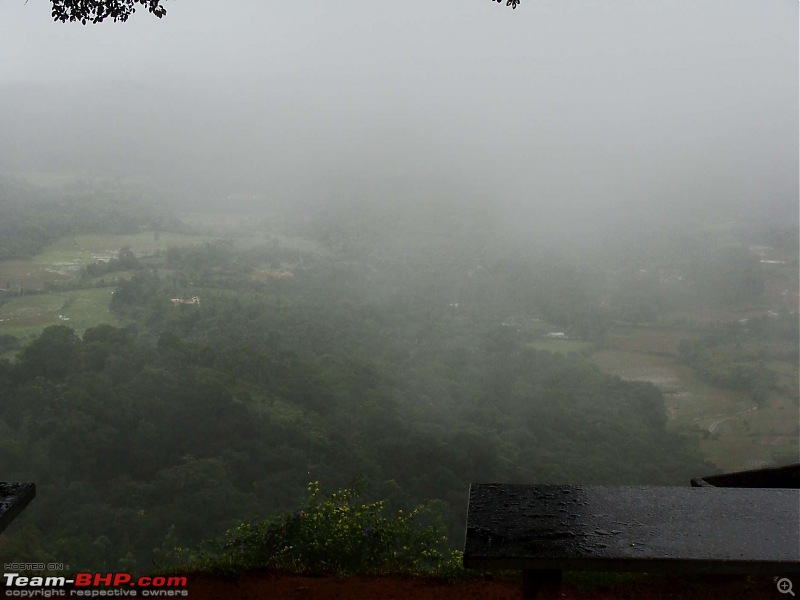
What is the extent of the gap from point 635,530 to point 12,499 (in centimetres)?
238

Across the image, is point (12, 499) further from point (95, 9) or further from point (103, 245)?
point (103, 245)

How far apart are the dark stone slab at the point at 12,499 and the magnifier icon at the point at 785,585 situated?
3.22 meters

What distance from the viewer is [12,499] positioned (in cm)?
278

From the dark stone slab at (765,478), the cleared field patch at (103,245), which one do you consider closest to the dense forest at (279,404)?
the cleared field patch at (103,245)

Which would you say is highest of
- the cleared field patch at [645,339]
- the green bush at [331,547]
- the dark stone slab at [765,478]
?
the dark stone slab at [765,478]

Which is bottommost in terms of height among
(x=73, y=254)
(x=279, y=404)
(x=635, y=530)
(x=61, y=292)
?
(x=279, y=404)

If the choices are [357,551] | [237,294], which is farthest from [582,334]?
[357,551]

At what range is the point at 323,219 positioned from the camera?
54281 mm

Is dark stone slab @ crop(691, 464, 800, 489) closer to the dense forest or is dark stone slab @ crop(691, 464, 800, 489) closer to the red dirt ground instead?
the red dirt ground

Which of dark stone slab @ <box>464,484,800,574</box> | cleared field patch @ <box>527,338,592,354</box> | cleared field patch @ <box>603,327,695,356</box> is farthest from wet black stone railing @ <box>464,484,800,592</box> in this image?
cleared field patch @ <box>603,327,695,356</box>

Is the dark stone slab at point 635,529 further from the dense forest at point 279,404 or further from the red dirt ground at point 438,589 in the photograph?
the dense forest at point 279,404

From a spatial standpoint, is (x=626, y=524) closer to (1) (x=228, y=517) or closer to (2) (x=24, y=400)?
(1) (x=228, y=517)

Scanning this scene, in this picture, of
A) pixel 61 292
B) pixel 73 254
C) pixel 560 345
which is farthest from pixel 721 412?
pixel 73 254

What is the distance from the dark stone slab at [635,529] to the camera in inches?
88.5
